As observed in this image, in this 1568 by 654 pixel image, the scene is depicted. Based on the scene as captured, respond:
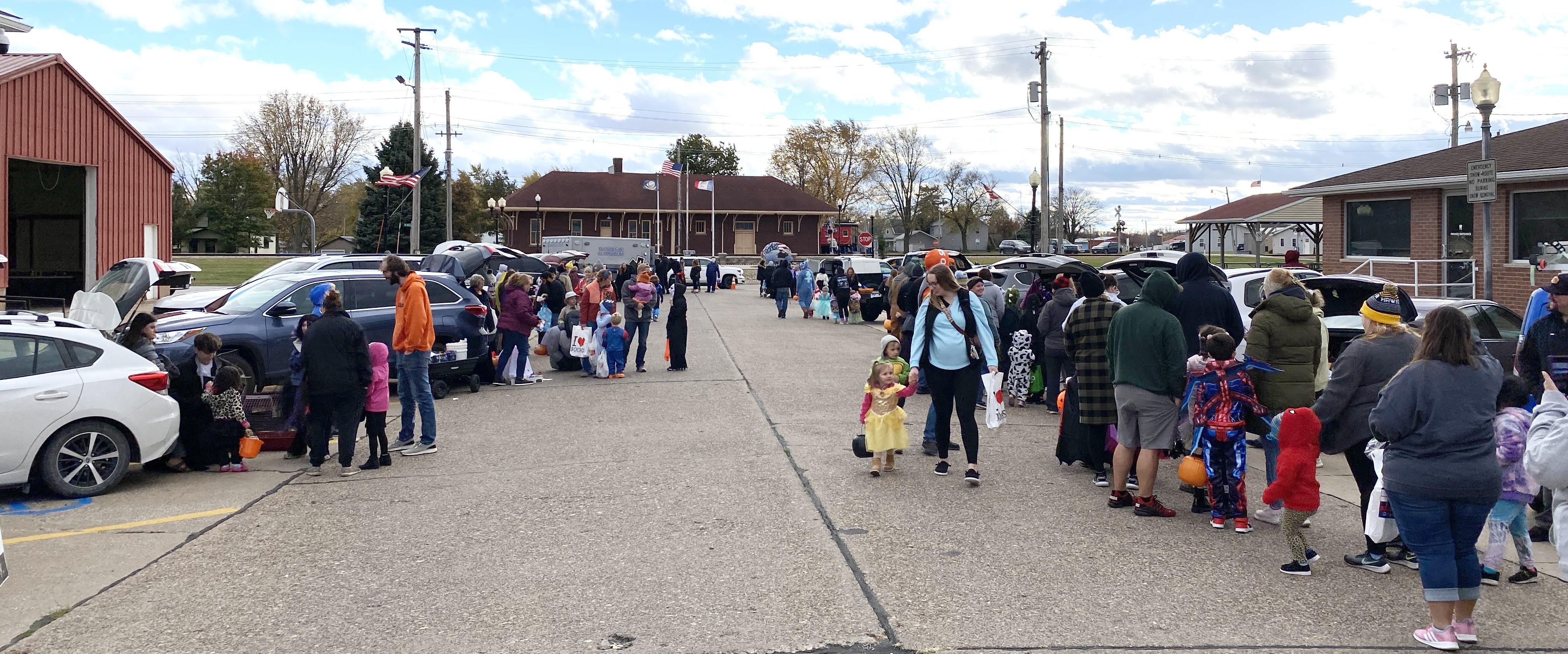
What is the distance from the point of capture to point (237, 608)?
5.63 m

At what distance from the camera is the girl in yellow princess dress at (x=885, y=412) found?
28.0 feet

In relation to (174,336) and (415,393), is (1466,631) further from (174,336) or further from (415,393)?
(174,336)

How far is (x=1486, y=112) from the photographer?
15.7 meters

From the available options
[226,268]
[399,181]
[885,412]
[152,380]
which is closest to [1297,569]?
[885,412]

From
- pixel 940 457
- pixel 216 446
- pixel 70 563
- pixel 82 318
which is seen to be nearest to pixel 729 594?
pixel 940 457

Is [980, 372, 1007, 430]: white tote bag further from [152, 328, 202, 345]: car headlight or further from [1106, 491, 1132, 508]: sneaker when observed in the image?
[152, 328, 202, 345]: car headlight

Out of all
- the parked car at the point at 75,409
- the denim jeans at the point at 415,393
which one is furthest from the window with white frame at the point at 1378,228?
the parked car at the point at 75,409

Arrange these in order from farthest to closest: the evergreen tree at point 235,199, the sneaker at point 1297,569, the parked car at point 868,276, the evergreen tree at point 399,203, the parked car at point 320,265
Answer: the evergreen tree at point 235,199, the evergreen tree at point 399,203, the parked car at point 868,276, the parked car at point 320,265, the sneaker at point 1297,569

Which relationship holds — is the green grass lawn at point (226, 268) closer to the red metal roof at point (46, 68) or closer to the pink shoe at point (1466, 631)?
the red metal roof at point (46, 68)

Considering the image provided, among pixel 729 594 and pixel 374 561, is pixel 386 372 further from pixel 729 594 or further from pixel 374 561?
pixel 729 594

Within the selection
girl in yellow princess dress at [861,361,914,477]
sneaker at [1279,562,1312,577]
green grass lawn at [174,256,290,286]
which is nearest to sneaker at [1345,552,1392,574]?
sneaker at [1279,562,1312,577]

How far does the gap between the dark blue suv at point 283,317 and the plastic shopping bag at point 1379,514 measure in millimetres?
9525

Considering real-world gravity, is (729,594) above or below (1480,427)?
below

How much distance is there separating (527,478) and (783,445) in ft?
7.96
